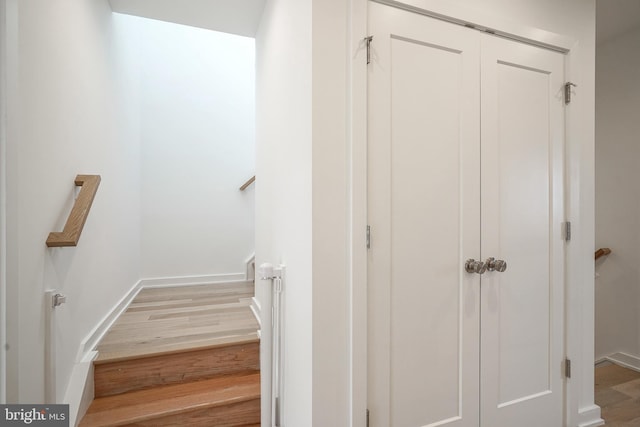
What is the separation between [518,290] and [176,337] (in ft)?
6.66

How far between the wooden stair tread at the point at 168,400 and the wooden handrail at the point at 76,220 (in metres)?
0.88

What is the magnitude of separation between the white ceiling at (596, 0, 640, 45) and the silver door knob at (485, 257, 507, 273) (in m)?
2.16

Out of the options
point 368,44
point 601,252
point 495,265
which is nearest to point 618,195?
point 601,252

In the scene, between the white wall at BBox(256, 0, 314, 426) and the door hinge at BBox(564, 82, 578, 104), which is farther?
the door hinge at BBox(564, 82, 578, 104)

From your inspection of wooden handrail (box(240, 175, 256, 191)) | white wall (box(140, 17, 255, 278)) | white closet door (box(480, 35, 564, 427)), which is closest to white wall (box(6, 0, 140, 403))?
white wall (box(140, 17, 255, 278))

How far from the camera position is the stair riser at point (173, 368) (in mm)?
1639

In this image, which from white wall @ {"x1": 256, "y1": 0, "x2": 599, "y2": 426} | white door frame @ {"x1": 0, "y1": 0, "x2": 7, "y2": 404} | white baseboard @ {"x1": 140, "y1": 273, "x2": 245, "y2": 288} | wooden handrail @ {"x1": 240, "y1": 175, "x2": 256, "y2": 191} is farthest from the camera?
wooden handrail @ {"x1": 240, "y1": 175, "x2": 256, "y2": 191}

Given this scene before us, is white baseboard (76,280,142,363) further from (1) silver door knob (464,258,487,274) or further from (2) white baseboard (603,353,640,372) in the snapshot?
(2) white baseboard (603,353,640,372)

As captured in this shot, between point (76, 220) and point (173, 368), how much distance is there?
1.00m

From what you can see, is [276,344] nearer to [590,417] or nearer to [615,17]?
[590,417]

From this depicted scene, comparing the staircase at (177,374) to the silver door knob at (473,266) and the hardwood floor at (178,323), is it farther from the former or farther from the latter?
the silver door knob at (473,266)

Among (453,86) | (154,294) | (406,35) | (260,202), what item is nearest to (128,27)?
(260,202)

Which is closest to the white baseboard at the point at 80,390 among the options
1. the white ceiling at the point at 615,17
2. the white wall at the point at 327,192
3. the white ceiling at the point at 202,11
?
the white wall at the point at 327,192

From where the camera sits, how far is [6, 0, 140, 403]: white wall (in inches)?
42.9
